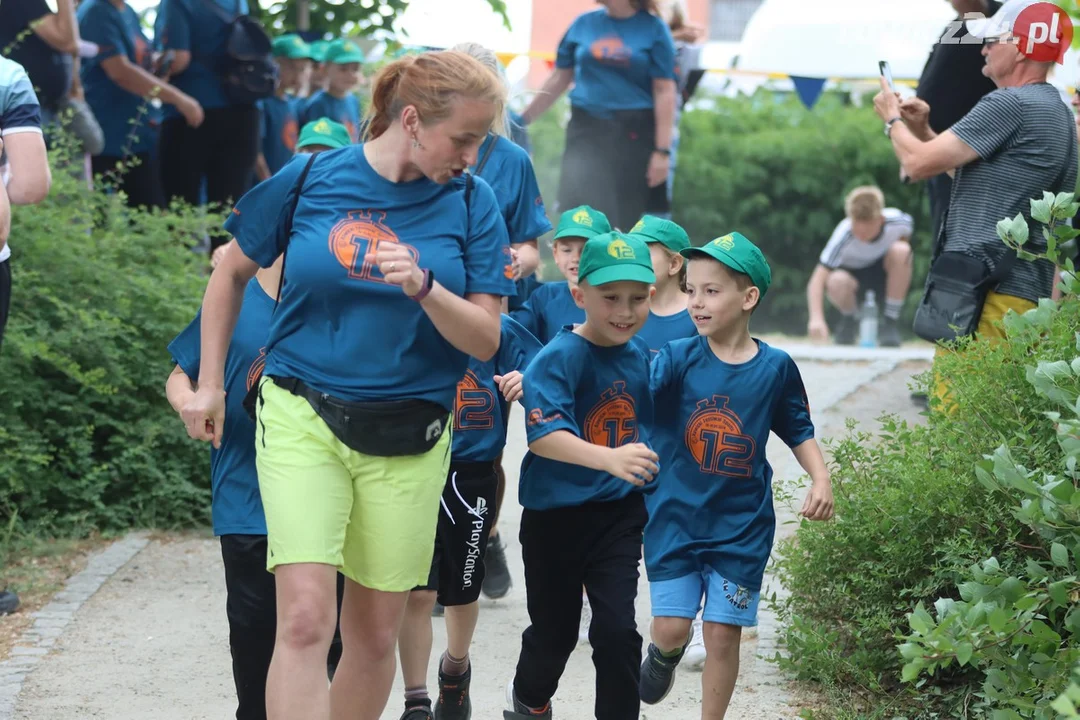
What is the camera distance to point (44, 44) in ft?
25.9

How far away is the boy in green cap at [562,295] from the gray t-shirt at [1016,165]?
1.52m

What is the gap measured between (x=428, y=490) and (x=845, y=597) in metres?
1.81

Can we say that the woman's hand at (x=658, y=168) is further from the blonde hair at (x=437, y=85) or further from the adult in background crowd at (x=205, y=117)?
the blonde hair at (x=437, y=85)

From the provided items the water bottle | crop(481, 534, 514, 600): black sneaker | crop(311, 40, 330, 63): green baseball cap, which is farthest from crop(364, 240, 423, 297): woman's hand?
the water bottle

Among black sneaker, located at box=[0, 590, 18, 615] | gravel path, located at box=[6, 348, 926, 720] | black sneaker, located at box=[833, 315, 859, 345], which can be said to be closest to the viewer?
gravel path, located at box=[6, 348, 926, 720]

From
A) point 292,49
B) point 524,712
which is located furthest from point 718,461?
point 292,49

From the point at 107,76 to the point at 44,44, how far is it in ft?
3.62

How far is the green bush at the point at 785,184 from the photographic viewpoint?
61.4 ft

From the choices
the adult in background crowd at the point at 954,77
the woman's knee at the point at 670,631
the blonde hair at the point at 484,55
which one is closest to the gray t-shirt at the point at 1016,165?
the adult in background crowd at the point at 954,77

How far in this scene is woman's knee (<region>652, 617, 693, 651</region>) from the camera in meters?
4.47

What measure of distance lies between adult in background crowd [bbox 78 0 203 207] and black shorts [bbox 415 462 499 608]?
473 cm

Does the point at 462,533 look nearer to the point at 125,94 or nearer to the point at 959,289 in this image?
the point at 959,289

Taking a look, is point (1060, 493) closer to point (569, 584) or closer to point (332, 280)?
point (569, 584)

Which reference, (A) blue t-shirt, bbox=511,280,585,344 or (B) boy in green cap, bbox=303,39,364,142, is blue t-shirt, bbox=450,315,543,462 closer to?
(A) blue t-shirt, bbox=511,280,585,344
